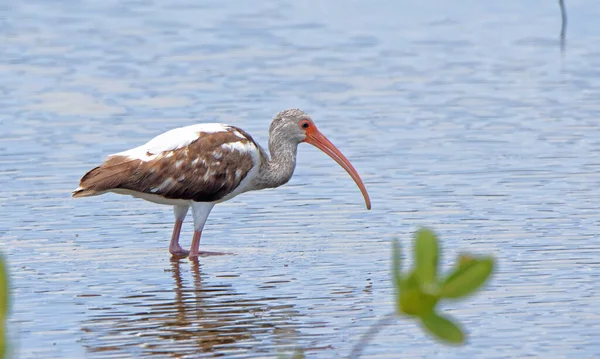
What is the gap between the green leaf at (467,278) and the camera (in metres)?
2.75

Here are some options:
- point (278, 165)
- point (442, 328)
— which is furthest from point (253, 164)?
point (442, 328)

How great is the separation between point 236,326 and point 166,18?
19.5 meters

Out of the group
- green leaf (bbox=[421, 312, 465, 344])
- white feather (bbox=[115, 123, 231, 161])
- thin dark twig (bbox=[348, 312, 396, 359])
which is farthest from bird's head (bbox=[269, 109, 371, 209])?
green leaf (bbox=[421, 312, 465, 344])

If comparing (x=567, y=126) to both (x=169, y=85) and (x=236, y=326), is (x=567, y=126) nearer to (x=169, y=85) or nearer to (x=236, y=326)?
(x=169, y=85)

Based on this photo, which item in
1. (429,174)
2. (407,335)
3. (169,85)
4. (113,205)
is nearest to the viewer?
(407,335)

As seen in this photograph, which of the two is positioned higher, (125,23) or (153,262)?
(153,262)

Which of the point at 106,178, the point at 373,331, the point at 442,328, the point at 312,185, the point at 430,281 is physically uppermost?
the point at 430,281

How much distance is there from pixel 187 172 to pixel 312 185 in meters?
2.49

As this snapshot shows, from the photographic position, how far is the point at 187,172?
10.5 metres

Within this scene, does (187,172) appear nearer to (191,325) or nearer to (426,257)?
(191,325)

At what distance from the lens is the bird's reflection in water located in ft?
A: 24.6

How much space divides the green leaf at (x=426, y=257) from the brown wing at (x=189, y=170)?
24.7 feet

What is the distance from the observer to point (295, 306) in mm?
8555

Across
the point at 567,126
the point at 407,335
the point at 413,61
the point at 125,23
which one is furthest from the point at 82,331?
the point at 125,23
